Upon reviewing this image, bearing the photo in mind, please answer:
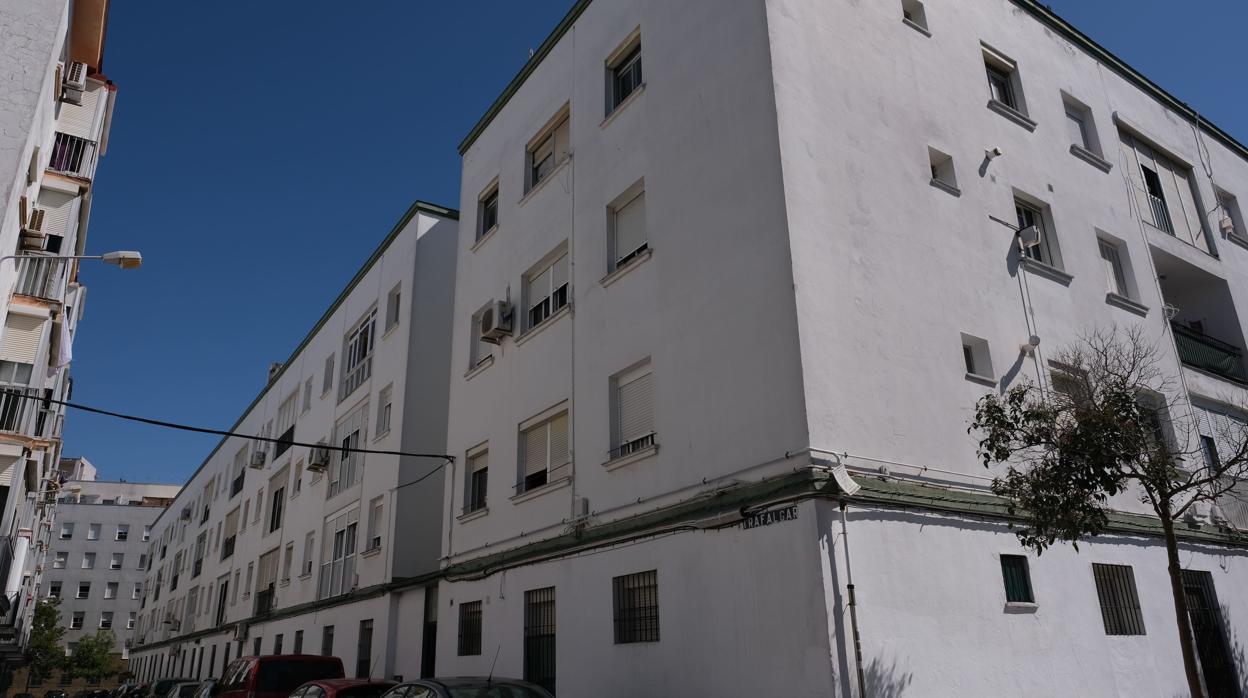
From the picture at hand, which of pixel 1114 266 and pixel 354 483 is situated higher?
pixel 1114 266

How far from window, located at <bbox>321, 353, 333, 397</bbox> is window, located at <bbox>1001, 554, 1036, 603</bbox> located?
22.0m

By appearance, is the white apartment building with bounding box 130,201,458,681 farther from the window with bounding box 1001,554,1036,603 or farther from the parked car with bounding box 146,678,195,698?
the window with bounding box 1001,554,1036,603

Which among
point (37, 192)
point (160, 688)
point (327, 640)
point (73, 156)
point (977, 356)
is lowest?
point (160, 688)

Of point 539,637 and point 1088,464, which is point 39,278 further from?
point 1088,464

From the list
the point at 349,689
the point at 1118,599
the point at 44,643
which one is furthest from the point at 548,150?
the point at 44,643

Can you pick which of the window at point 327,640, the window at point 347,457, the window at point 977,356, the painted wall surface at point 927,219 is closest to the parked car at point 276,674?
the window at point 327,640

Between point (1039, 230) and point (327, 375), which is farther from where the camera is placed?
point (327, 375)

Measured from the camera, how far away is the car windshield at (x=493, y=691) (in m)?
8.62

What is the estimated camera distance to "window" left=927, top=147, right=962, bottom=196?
1250cm

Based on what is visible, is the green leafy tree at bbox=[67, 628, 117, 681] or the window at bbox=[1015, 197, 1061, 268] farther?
the green leafy tree at bbox=[67, 628, 117, 681]

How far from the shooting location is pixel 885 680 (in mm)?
8531

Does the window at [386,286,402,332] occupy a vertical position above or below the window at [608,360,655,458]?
above

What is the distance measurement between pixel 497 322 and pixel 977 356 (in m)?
8.36

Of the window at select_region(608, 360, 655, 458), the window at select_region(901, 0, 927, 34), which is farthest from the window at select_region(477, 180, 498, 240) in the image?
the window at select_region(901, 0, 927, 34)
